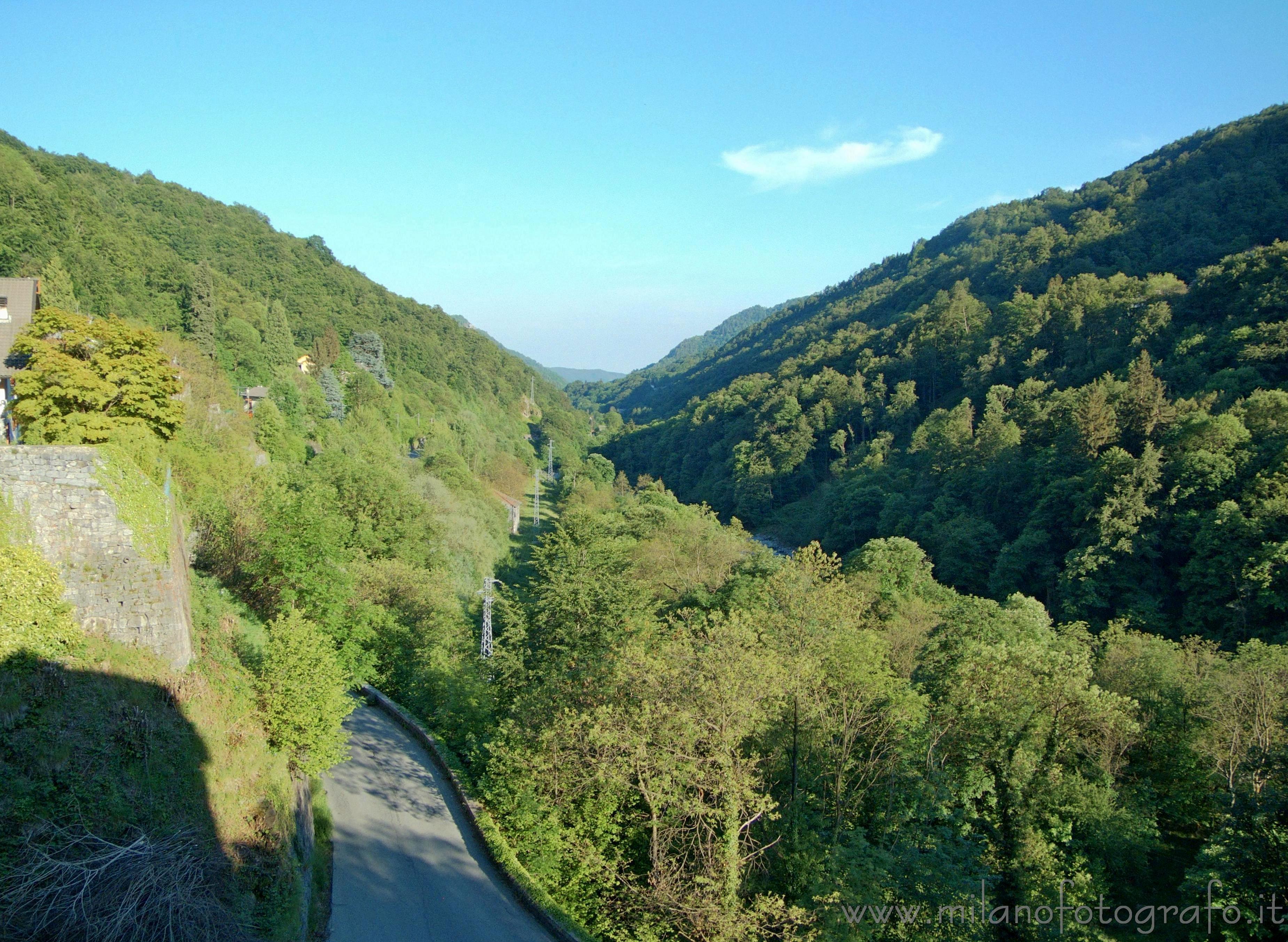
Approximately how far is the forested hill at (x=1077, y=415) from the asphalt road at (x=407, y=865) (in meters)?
33.4

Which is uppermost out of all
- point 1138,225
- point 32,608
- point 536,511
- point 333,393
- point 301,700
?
point 1138,225

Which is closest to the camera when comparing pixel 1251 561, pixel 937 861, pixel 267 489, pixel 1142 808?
pixel 937 861

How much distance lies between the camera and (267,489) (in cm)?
2069

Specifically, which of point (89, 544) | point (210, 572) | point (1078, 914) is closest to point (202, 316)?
point (210, 572)

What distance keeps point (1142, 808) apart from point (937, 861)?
307 inches

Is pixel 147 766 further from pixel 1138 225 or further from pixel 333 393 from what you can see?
pixel 1138 225

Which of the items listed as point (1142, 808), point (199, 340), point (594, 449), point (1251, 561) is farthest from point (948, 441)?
point (594, 449)

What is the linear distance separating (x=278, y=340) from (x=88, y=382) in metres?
44.9

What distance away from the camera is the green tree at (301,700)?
40.2ft

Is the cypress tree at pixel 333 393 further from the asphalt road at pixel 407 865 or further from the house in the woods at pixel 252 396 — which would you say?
the asphalt road at pixel 407 865

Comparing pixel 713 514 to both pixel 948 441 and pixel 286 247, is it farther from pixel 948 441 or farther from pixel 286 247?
pixel 286 247

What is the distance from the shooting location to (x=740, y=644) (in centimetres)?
1309

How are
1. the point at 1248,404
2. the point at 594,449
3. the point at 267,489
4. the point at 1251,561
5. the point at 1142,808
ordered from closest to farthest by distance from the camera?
1. the point at 1142,808
2. the point at 267,489
3. the point at 1251,561
4. the point at 1248,404
5. the point at 594,449

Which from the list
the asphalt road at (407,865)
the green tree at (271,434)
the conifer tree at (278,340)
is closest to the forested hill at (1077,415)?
the asphalt road at (407,865)
